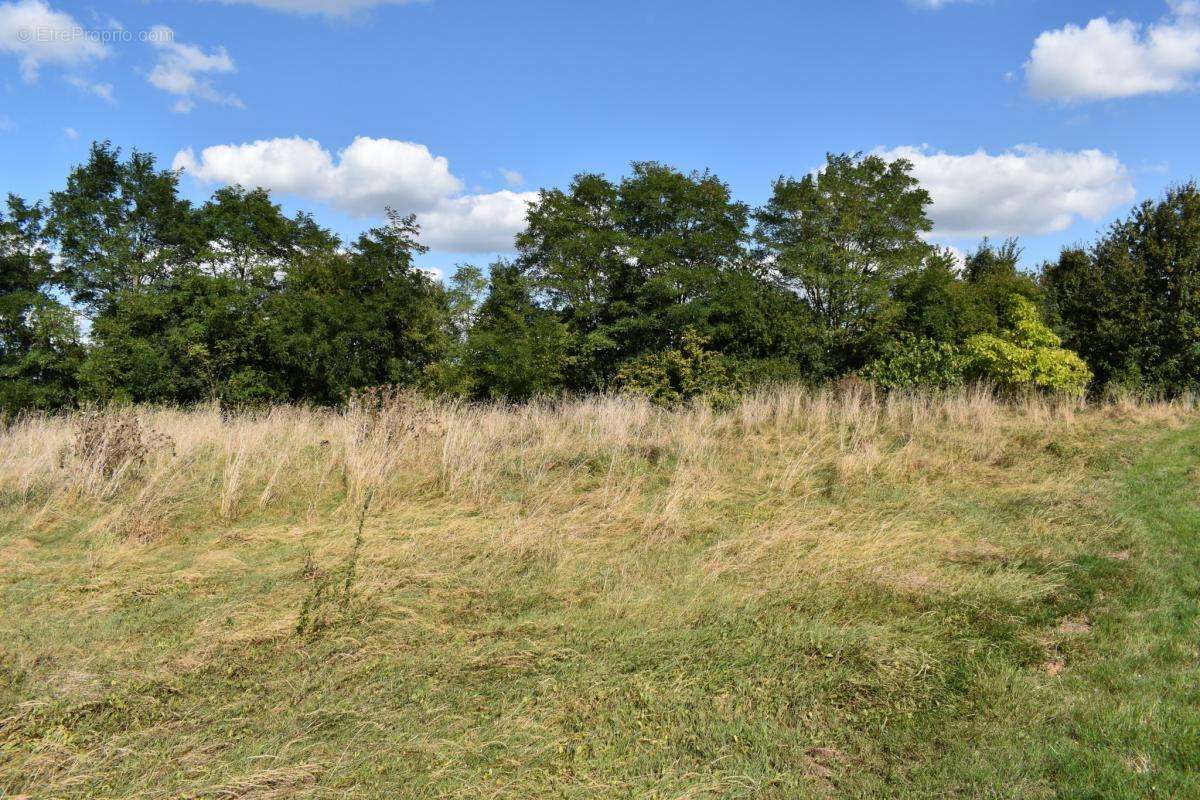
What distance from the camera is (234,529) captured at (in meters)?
5.83

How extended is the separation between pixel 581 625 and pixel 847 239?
18.4 m

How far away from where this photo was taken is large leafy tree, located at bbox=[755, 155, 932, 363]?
61.9 feet

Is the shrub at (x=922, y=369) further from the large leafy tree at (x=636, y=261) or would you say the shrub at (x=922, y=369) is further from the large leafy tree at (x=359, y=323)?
the large leafy tree at (x=359, y=323)

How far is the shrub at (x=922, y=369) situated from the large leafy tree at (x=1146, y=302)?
390 cm

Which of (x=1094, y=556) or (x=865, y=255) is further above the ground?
(x=865, y=255)

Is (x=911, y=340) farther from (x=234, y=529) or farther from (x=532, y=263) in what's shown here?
(x=234, y=529)

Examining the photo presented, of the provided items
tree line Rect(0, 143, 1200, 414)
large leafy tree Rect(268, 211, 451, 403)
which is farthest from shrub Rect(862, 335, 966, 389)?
large leafy tree Rect(268, 211, 451, 403)

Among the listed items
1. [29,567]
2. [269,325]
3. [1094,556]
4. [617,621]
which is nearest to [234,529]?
[29,567]

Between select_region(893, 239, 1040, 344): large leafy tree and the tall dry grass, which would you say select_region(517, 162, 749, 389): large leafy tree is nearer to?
select_region(893, 239, 1040, 344): large leafy tree

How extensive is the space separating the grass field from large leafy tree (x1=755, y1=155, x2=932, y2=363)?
1151cm

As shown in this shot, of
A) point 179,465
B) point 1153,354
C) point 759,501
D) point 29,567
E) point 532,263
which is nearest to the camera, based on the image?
point 29,567

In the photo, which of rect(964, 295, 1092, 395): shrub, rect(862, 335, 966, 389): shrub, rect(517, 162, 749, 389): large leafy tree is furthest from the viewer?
rect(517, 162, 749, 389): large leafy tree

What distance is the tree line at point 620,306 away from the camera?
52.6 ft

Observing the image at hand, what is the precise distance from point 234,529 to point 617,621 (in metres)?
3.82
